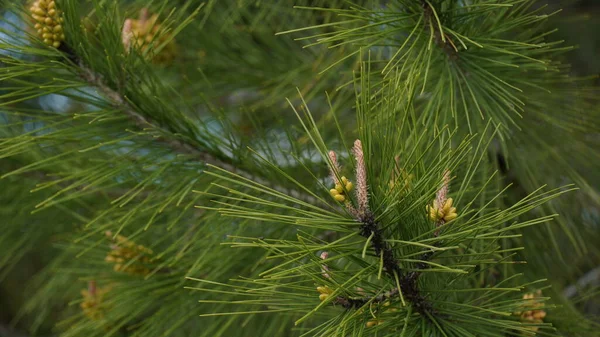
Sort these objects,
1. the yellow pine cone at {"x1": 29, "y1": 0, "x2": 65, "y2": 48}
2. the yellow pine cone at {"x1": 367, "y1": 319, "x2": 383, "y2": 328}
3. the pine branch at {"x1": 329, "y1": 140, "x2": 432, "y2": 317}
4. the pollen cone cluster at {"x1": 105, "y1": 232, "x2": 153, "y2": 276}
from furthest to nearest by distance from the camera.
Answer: the pollen cone cluster at {"x1": 105, "y1": 232, "x2": 153, "y2": 276}
the yellow pine cone at {"x1": 29, "y1": 0, "x2": 65, "y2": 48}
the yellow pine cone at {"x1": 367, "y1": 319, "x2": 383, "y2": 328}
the pine branch at {"x1": 329, "y1": 140, "x2": 432, "y2": 317}

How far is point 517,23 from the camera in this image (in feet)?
3.11

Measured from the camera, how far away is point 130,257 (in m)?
1.14

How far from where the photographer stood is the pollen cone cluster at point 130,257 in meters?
1.13

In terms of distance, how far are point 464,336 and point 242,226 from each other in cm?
37

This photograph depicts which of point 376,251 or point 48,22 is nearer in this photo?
point 376,251

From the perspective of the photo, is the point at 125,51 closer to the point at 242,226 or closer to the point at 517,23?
the point at 242,226

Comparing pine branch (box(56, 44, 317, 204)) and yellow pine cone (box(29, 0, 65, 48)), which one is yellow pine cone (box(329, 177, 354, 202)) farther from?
yellow pine cone (box(29, 0, 65, 48))

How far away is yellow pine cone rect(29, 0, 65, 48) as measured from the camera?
908 millimetres

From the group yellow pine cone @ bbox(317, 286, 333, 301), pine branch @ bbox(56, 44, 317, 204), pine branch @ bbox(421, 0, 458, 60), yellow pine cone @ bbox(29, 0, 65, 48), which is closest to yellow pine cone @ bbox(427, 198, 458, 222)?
yellow pine cone @ bbox(317, 286, 333, 301)

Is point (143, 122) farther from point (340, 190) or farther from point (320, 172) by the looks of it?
point (340, 190)

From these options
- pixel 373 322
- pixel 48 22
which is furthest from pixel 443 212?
pixel 48 22

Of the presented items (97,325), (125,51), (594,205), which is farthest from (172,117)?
(594,205)

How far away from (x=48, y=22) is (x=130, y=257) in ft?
1.32

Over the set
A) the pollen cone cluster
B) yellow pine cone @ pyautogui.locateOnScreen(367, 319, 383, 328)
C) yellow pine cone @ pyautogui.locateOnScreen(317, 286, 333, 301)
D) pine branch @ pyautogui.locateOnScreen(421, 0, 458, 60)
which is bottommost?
the pollen cone cluster
